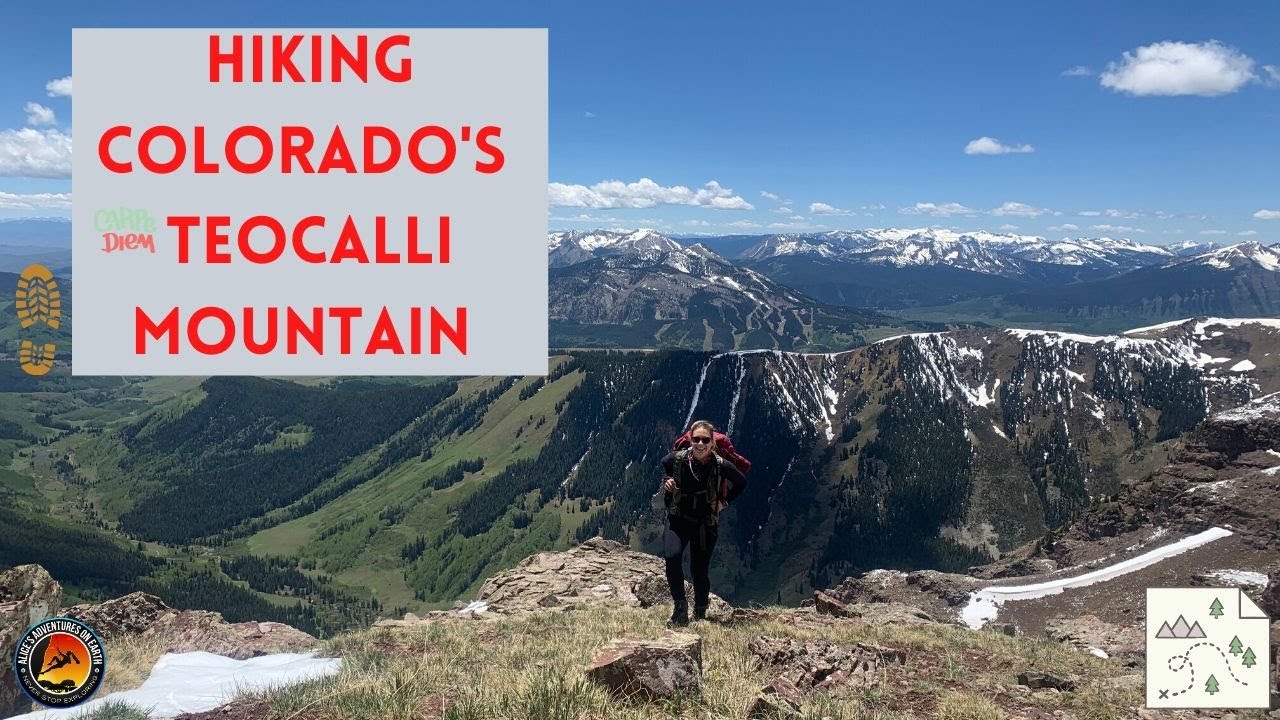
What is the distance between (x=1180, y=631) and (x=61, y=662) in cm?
1532

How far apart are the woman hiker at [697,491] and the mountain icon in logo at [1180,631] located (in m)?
6.56

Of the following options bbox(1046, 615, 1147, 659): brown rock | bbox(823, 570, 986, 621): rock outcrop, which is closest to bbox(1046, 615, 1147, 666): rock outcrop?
bbox(1046, 615, 1147, 659): brown rock

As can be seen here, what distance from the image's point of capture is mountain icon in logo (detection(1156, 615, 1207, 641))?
9.11 metres

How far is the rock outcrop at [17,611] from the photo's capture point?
30.3 ft

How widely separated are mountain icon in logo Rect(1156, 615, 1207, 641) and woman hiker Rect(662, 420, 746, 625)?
6557 millimetres

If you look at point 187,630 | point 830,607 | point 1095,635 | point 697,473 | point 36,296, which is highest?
point 36,296

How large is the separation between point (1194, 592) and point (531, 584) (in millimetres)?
26645

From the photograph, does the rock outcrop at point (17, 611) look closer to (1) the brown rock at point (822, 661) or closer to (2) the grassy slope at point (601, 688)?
(2) the grassy slope at point (601, 688)

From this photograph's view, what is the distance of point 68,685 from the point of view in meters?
8.40

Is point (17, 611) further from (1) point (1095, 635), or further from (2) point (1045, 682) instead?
(1) point (1095, 635)

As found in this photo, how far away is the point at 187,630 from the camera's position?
1596 centimetres

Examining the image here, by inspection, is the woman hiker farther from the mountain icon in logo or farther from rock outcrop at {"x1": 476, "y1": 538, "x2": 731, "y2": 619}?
the mountain icon in logo

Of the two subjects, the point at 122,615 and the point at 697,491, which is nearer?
the point at 697,491

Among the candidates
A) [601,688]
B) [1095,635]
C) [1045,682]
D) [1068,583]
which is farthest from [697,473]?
[1068,583]
